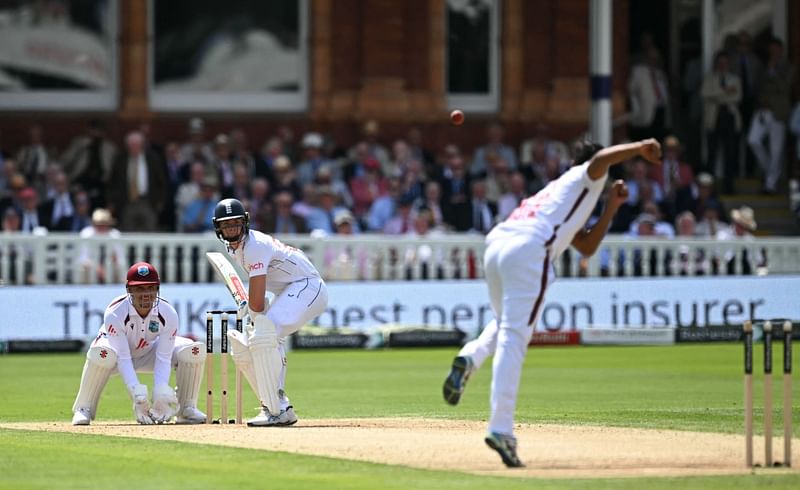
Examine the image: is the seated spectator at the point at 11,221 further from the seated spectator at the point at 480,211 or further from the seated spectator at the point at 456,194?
the seated spectator at the point at 480,211

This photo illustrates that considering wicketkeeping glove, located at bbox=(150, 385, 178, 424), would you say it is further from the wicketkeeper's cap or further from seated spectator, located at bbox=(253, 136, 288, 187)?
seated spectator, located at bbox=(253, 136, 288, 187)

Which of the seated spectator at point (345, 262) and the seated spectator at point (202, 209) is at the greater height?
the seated spectator at point (202, 209)

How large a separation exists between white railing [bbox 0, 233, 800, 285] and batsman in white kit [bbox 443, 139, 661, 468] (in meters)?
12.3

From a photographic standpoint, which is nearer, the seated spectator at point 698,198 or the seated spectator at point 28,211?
the seated spectator at point 28,211

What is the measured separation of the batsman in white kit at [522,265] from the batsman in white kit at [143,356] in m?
3.43

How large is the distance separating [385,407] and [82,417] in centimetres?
283

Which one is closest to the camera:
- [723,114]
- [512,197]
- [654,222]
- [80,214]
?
[80,214]

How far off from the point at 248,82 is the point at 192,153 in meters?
3.62

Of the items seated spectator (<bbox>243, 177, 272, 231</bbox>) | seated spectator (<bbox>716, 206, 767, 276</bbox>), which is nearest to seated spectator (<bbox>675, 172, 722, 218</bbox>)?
seated spectator (<bbox>716, 206, 767, 276</bbox>)

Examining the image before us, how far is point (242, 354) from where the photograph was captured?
1231 cm

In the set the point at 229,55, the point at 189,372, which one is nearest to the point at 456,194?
the point at 229,55

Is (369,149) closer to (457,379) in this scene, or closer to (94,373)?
(94,373)

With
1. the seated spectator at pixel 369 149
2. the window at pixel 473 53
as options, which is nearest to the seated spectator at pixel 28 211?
the seated spectator at pixel 369 149

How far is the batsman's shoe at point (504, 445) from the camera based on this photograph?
31.3 feet
